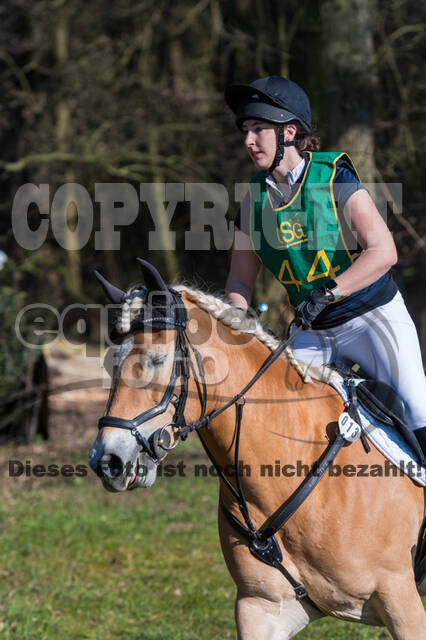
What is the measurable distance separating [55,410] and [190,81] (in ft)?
27.8

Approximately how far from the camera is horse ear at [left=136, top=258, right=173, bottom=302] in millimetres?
2635

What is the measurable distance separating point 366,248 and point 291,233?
345 millimetres

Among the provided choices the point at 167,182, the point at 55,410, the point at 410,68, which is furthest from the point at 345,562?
the point at 167,182

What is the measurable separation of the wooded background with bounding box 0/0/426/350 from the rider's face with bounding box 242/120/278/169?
482 cm

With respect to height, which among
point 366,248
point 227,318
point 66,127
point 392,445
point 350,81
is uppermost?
point 66,127

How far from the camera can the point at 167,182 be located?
1430 cm

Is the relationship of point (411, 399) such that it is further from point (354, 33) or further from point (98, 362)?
point (98, 362)

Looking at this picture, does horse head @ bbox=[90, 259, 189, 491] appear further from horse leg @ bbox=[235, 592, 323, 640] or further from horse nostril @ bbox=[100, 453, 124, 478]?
horse leg @ bbox=[235, 592, 323, 640]

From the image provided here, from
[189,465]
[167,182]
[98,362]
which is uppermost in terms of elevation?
[167,182]

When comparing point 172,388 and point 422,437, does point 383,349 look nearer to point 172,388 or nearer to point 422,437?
point 422,437

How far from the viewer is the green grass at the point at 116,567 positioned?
4.83 metres

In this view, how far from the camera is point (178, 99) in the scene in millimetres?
14406

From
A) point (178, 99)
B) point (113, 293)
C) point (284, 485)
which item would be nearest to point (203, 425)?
point (284, 485)

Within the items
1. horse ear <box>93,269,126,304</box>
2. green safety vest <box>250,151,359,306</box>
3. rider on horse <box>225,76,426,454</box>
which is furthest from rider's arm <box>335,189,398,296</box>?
horse ear <box>93,269,126,304</box>
